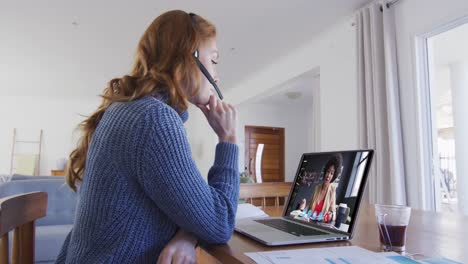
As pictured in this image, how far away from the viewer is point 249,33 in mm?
3773

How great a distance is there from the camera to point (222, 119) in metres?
0.85

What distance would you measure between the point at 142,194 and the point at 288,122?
728 cm

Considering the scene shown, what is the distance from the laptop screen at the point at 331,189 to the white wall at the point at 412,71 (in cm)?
201

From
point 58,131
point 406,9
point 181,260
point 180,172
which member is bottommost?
point 181,260

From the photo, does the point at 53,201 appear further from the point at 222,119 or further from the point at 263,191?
the point at 222,119

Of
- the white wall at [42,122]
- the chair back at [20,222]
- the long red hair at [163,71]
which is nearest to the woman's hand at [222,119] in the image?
the long red hair at [163,71]

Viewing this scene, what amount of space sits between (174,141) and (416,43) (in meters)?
2.69

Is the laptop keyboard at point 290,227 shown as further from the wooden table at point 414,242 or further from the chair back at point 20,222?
the chair back at point 20,222

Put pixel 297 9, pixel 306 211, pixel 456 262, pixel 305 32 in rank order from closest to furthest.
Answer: pixel 456 262, pixel 306 211, pixel 297 9, pixel 305 32

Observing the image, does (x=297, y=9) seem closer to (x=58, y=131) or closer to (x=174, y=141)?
(x=174, y=141)

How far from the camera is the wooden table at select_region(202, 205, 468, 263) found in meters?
0.67


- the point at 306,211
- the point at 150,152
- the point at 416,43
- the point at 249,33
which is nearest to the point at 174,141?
the point at 150,152

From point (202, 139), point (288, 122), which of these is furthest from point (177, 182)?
point (288, 122)

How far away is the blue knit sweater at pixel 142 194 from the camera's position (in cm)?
63
